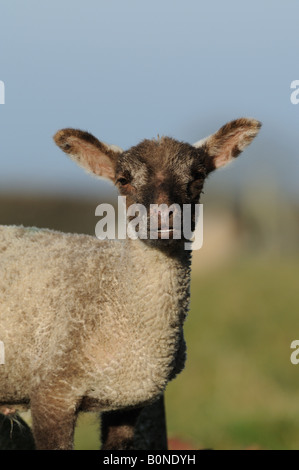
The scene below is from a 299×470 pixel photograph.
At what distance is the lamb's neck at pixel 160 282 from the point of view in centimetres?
691

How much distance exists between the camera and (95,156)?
24.8 feet

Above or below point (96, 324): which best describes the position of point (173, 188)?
above

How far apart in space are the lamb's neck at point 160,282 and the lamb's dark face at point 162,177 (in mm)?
341

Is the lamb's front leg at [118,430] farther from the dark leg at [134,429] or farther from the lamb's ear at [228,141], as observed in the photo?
the lamb's ear at [228,141]

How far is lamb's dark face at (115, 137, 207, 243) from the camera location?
257 inches

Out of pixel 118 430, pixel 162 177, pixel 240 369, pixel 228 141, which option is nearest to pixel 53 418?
pixel 118 430

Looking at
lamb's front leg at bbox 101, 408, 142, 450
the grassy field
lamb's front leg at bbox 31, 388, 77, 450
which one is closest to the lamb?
lamb's front leg at bbox 31, 388, 77, 450

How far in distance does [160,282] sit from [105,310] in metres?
0.56

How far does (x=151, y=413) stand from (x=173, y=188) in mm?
3229

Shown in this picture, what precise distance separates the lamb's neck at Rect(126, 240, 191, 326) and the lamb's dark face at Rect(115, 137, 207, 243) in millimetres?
341

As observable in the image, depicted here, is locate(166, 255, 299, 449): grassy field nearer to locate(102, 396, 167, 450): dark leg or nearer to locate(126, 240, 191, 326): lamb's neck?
locate(102, 396, 167, 450): dark leg
